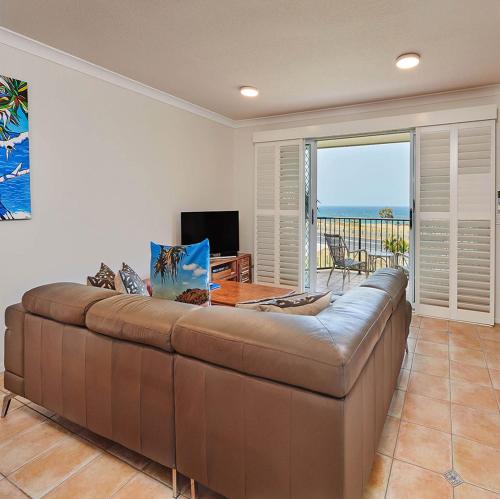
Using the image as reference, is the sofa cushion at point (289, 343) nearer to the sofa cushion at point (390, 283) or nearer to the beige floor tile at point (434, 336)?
the sofa cushion at point (390, 283)

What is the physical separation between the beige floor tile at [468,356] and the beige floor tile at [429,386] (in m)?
0.43

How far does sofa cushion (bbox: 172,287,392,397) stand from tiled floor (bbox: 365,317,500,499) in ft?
2.41

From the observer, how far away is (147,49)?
273cm

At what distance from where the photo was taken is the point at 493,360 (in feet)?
9.33

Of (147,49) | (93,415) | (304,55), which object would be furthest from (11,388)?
(304,55)

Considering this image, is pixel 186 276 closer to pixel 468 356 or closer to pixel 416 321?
pixel 468 356

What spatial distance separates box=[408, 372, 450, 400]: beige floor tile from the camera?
7.69ft

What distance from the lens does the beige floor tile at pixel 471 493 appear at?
1.50 metres

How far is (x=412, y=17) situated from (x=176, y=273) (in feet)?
7.09

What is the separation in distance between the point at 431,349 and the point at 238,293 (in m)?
1.70

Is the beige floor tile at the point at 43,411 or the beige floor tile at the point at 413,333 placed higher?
the beige floor tile at the point at 413,333

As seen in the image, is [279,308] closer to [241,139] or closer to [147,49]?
[147,49]

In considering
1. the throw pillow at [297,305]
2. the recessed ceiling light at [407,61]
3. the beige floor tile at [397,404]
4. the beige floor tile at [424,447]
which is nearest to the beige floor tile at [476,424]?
the beige floor tile at [424,447]

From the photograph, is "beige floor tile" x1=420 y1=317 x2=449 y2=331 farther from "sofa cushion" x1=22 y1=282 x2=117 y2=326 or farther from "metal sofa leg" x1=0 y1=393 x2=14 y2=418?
"metal sofa leg" x1=0 y1=393 x2=14 y2=418
